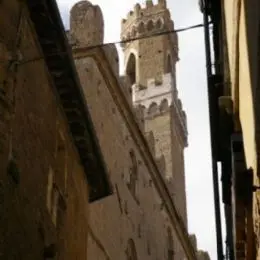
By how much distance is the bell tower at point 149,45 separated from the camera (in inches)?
1200

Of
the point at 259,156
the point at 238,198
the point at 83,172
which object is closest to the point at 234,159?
the point at 238,198

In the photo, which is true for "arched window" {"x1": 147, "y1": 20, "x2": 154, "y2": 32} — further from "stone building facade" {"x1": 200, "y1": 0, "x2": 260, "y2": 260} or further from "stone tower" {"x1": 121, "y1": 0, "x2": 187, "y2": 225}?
"stone building facade" {"x1": 200, "y1": 0, "x2": 260, "y2": 260}

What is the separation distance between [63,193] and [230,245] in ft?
5.91

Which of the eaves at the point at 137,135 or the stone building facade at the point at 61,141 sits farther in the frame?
the eaves at the point at 137,135

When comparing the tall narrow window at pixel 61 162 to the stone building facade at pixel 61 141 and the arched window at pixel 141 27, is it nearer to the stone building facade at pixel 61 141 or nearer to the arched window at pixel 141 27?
the stone building facade at pixel 61 141

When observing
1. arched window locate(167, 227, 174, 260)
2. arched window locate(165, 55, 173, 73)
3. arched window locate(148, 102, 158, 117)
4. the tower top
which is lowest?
arched window locate(167, 227, 174, 260)

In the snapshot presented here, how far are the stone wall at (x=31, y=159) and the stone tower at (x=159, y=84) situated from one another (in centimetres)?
1598

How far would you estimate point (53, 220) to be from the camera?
25.6ft

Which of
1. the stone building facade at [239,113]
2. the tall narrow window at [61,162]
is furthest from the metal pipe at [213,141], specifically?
the tall narrow window at [61,162]

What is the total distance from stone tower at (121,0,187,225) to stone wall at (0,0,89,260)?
1598 centimetres

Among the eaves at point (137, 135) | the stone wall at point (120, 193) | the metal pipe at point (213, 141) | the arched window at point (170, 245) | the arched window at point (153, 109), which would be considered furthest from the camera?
the arched window at point (153, 109)

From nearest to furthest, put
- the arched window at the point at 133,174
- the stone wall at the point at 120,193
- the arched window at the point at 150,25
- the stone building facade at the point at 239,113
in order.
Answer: the stone building facade at the point at 239,113 → the stone wall at the point at 120,193 → the arched window at the point at 133,174 → the arched window at the point at 150,25

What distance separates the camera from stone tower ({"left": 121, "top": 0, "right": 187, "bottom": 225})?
87.7ft

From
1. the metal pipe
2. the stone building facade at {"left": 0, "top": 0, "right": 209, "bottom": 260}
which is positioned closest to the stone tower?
the stone building facade at {"left": 0, "top": 0, "right": 209, "bottom": 260}
